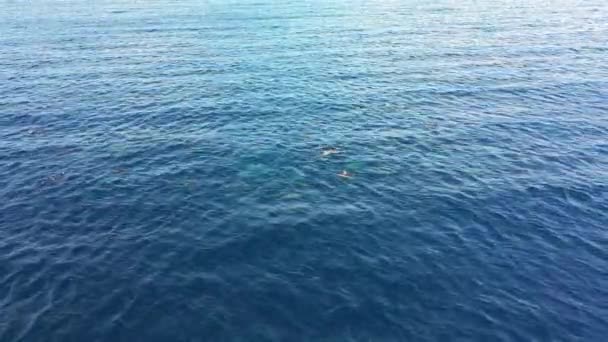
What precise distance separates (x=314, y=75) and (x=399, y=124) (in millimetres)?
25347

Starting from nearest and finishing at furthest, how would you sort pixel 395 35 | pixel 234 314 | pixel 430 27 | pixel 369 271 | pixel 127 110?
pixel 234 314
pixel 369 271
pixel 127 110
pixel 395 35
pixel 430 27

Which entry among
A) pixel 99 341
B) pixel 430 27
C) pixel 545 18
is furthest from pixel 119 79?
pixel 545 18

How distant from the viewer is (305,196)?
43.9 m

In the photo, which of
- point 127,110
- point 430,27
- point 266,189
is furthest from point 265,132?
point 430,27

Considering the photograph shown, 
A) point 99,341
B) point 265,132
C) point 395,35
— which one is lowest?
point 99,341

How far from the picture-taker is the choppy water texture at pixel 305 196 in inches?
1193

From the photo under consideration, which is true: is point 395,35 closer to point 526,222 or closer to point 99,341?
point 526,222

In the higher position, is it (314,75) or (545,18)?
(545,18)

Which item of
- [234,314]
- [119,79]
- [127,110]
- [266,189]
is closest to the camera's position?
[234,314]

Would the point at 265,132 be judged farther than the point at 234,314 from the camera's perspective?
Yes

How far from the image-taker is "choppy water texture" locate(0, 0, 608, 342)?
30297 mm

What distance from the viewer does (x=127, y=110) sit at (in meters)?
64.2

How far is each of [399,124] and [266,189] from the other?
22669 millimetres

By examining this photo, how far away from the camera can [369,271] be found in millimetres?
34062
